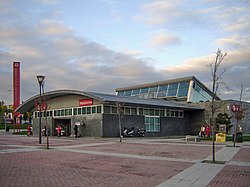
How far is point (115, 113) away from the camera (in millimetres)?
39000

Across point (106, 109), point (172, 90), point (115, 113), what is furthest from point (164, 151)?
point (172, 90)

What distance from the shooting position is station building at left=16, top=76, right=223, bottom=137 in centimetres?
3822

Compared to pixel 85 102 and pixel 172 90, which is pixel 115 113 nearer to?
pixel 85 102

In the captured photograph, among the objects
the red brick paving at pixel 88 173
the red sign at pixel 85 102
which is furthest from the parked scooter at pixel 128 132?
the red brick paving at pixel 88 173

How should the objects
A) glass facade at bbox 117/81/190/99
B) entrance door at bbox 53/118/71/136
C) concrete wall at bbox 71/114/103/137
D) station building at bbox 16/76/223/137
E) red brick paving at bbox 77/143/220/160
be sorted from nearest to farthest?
red brick paving at bbox 77/143/220/160
concrete wall at bbox 71/114/103/137
station building at bbox 16/76/223/137
entrance door at bbox 53/118/71/136
glass facade at bbox 117/81/190/99

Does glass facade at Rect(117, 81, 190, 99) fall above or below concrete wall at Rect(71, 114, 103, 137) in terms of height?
above

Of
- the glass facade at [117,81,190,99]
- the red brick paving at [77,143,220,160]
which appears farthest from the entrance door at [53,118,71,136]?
the glass facade at [117,81,190,99]

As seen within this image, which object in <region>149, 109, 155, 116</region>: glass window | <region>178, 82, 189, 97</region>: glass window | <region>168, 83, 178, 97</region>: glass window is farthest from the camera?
<region>168, 83, 178, 97</region>: glass window

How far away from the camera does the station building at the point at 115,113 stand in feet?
125

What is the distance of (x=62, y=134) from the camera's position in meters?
44.1

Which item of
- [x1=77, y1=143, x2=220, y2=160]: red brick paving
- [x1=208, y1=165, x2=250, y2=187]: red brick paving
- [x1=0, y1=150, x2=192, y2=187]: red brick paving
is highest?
[x1=0, y1=150, x2=192, y2=187]: red brick paving

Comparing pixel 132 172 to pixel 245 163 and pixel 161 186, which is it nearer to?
pixel 161 186

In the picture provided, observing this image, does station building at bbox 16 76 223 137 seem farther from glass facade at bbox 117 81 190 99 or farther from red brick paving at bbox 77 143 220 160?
red brick paving at bbox 77 143 220 160

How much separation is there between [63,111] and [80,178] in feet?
116
